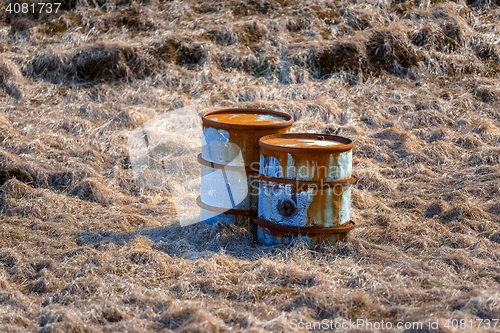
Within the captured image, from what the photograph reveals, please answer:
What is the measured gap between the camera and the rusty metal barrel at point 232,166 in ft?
24.0

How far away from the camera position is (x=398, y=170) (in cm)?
987

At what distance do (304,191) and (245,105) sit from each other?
4825 mm

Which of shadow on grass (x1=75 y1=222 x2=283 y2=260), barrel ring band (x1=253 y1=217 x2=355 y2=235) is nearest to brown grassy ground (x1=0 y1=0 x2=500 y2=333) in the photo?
shadow on grass (x1=75 y1=222 x2=283 y2=260)

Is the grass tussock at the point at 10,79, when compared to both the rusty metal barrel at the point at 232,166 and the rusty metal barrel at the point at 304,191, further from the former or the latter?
the rusty metal barrel at the point at 304,191

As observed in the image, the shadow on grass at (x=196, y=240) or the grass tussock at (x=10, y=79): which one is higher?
the grass tussock at (x=10, y=79)

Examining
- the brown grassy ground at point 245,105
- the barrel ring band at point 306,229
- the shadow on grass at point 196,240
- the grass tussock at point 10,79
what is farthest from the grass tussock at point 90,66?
the barrel ring band at point 306,229

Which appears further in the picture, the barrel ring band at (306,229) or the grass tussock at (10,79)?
the grass tussock at (10,79)

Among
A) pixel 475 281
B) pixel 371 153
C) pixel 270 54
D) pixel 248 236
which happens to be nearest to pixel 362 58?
pixel 270 54

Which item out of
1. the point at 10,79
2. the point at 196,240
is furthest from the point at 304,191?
the point at 10,79

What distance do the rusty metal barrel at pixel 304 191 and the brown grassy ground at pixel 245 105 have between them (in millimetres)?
188

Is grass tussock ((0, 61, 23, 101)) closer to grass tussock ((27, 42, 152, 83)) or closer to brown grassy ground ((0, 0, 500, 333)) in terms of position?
brown grassy ground ((0, 0, 500, 333))

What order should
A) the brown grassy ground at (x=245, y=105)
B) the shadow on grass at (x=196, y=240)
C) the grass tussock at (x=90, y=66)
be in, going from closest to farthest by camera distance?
the brown grassy ground at (x=245, y=105) < the shadow on grass at (x=196, y=240) < the grass tussock at (x=90, y=66)

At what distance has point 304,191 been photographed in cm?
686

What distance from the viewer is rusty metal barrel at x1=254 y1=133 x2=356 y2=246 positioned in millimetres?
→ 6809
